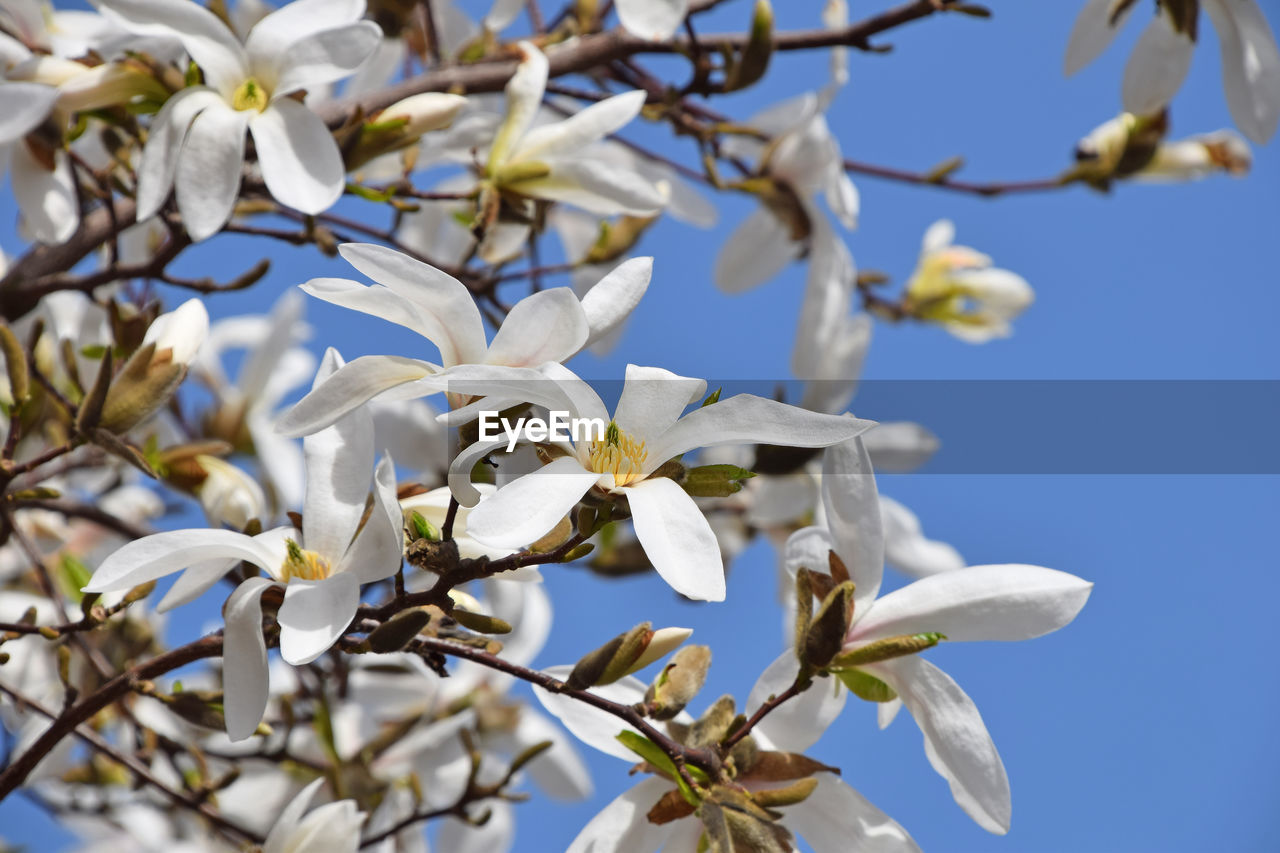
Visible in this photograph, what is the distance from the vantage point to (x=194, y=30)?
0.73 meters

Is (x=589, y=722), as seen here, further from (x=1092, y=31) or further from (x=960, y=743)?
(x=1092, y=31)

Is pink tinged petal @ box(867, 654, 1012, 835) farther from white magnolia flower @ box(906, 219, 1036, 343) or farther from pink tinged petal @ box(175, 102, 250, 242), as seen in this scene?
white magnolia flower @ box(906, 219, 1036, 343)

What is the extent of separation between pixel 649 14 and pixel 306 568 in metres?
0.55

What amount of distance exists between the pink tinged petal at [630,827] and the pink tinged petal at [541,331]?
0.26 meters

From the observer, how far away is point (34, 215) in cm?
87

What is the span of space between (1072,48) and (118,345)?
87 cm

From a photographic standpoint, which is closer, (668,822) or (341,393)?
(341,393)

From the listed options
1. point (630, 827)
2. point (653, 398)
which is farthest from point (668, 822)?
point (653, 398)

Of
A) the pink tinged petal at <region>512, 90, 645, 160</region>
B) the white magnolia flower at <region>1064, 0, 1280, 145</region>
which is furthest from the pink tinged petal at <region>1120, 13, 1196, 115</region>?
the pink tinged petal at <region>512, 90, 645, 160</region>

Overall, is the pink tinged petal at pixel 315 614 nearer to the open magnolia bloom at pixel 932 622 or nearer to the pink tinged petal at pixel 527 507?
the pink tinged petal at pixel 527 507

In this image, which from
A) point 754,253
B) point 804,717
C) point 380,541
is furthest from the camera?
point 754,253

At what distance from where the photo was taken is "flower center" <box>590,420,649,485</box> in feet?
1.61

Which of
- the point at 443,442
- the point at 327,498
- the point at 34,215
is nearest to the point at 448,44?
the point at 443,442

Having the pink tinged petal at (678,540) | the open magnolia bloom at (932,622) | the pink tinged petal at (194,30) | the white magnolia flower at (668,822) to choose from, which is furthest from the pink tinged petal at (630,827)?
the pink tinged petal at (194,30)
